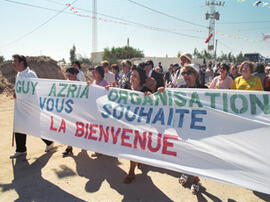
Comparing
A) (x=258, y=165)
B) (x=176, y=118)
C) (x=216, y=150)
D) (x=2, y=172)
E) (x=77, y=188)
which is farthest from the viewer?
(x=2, y=172)

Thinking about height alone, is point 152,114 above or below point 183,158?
above

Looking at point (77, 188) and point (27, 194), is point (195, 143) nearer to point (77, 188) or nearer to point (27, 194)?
point (77, 188)

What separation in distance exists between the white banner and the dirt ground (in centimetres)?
53

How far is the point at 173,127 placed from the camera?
2.52 metres

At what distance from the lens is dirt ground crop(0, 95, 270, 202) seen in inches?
104

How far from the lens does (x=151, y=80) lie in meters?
3.38

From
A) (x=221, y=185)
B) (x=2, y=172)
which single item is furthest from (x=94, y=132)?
(x=221, y=185)

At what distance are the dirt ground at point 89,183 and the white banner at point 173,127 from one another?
1.74 ft

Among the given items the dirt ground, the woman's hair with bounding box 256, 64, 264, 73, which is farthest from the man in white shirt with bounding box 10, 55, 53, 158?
the woman's hair with bounding box 256, 64, 264, 73

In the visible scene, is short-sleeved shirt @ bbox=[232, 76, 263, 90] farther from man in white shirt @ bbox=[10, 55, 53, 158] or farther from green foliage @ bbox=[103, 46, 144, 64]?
green foliage @ bbox=[103, 46, 144, 64]

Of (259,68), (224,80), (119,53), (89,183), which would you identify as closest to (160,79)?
(224,80)

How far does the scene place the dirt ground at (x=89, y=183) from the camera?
264 centimetres

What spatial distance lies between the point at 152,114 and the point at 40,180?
79.2 inches

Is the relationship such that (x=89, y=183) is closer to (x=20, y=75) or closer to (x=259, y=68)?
(x=20, y=75)
